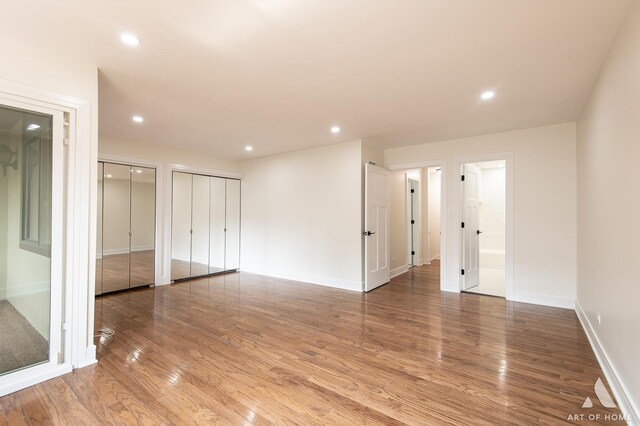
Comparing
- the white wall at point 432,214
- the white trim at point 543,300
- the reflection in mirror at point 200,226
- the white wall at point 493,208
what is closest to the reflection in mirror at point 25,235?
the reflection in mirror at point 200,226

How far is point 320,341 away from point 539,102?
11.4 ft

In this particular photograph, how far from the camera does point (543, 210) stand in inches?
158

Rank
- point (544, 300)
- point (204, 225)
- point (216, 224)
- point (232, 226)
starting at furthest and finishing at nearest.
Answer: point (232, 226) < point (216, 224) < point (204, 225) < point (544, 300)

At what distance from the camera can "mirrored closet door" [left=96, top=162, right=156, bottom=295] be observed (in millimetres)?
4664

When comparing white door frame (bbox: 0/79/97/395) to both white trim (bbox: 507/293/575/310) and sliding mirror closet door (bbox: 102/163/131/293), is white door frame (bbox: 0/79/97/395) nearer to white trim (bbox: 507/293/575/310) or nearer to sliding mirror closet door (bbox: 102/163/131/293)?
sliding mirror closet door (bbox: 102/163/131/293)

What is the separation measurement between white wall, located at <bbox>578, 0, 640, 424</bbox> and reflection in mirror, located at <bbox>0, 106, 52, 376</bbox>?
13.1 ft

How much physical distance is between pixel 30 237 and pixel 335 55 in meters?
2.82

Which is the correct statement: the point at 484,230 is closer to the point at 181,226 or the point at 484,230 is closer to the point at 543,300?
the point at 543,300

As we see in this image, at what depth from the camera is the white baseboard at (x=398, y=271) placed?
19.1 ft

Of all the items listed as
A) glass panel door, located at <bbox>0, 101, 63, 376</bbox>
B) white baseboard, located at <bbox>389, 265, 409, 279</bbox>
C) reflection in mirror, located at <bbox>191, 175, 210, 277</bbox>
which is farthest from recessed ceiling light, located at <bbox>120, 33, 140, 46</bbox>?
white baseboard, located at <bbox>389, 265, 409, 279</bbox>

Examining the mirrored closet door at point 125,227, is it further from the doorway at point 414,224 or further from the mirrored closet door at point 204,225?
the doorway at point 414,224

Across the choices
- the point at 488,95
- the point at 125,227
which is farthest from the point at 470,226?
the point at 125,227

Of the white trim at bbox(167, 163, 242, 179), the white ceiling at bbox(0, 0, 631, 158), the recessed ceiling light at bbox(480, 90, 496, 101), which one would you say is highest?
the white ceiling at bbox(0, 0, 631, 158)

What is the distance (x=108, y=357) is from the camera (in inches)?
100.0
